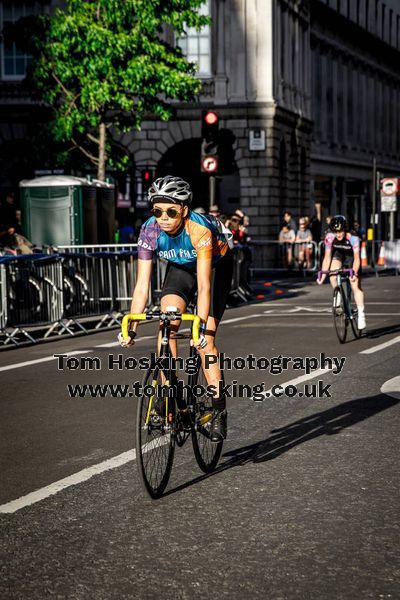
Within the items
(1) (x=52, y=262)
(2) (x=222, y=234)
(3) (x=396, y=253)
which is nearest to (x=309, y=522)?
(2) (x=222, y=234)

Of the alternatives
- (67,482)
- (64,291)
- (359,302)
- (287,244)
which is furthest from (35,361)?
(287,244)

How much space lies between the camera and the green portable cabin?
25688mm

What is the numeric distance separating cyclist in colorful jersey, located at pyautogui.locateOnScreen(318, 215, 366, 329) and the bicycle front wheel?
28.3 ft

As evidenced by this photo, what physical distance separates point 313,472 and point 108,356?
6.60m

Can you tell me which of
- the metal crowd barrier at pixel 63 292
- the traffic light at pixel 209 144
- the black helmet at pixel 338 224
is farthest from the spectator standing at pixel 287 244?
the black helmet at pixel 338 224

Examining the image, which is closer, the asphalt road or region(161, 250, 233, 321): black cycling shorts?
the asphalt road

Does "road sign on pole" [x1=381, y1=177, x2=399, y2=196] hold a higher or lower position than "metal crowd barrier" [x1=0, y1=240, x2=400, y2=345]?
higher

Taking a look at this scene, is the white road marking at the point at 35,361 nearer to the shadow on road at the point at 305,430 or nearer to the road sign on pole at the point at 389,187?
the shadow on road at the point at 305,430

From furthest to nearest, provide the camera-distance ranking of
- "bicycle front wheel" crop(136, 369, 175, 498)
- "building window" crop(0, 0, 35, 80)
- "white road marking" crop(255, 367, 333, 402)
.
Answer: "building window" crop(0, 0, 35, 80), "white road marking" crop(255, 367, 333, 402), "bicycle front wheel" crop(136, 369, 175, 498)

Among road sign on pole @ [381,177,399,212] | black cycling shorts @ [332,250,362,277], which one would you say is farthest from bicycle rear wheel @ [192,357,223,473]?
road sign on pole @ [381,177,399,212]

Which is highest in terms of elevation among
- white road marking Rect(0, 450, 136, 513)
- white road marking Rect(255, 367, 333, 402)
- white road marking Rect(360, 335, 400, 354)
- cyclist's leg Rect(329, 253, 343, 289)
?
cyclist's leg Rect(329, 253, 343, 289)

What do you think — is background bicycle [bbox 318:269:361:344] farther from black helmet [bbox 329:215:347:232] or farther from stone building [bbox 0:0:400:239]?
stone building [bbox 0:0:400:239]

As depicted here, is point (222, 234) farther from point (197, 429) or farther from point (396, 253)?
point (396, 253)

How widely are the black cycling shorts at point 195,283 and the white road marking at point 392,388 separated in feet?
10.2
